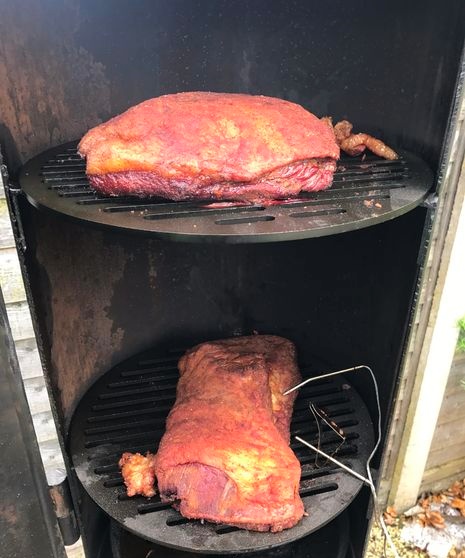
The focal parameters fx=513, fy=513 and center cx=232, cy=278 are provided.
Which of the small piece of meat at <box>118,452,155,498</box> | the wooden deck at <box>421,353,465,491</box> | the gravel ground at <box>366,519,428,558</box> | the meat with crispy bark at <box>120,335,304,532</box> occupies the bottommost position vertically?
the gravel ground at <box>366,519,428,558</box>

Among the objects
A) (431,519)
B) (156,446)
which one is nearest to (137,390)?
(156,446)

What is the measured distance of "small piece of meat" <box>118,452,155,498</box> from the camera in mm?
1519

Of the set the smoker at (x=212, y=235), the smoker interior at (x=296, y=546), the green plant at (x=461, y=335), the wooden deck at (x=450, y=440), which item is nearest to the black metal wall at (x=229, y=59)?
the smoker at (x=212, y=235)

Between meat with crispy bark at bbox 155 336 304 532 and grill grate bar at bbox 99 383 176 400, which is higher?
meat with crispy bark at bbox 155 336 304 532

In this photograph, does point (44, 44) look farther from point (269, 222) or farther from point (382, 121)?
point (382, 121)

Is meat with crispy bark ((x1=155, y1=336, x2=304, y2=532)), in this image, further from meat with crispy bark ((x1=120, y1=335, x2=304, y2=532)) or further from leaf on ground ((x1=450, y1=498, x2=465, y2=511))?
leaf on ground ((x1=450, y1=498, x2=465, y2=511))

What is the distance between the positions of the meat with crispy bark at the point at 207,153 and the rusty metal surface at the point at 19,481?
0.45 metres

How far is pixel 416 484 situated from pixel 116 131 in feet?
6.78

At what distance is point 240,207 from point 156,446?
3.03ft

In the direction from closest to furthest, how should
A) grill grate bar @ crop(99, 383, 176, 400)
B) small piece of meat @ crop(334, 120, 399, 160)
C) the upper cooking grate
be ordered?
the upper cooking grate
small piece of meat @ crop(334, 120, 399, 160)
grill grate bar @ crop(99, 383, 176, 400)

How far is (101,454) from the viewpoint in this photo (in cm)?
171

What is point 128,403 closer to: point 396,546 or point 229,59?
point 229,59

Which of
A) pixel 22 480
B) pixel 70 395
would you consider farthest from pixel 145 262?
pixel 22 480

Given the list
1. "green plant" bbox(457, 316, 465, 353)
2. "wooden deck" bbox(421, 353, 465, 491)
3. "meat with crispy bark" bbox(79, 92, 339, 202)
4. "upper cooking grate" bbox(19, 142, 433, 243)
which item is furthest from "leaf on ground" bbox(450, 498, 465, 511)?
"meat with crispy bark" bbox(79, 92, 339, 202)
